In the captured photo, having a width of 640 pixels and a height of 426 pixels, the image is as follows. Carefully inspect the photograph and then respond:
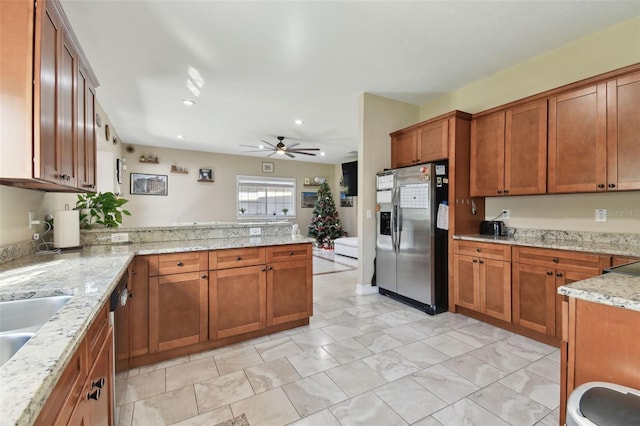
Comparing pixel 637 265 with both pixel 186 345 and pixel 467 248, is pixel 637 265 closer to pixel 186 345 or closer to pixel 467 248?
pixel 467 248

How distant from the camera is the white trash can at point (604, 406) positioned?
840 mm

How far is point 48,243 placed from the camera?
2.29 meters

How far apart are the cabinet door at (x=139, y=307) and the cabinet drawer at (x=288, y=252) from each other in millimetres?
965

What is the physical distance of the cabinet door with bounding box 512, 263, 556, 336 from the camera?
2.51 metres

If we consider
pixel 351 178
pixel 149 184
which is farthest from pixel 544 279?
pixel 149 184

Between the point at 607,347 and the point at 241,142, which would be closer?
the point at 607,347

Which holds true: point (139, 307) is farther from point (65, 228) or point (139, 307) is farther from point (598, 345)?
point (598, 345)

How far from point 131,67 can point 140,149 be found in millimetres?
4150

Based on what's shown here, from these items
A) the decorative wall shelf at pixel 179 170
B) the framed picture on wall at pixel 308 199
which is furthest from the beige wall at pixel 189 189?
the framed picture on wall at pixel 308 199

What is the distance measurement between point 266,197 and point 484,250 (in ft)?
20.5

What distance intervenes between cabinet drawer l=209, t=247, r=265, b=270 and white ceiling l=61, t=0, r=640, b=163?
1892mm

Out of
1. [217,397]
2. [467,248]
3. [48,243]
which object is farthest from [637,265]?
[48,243]

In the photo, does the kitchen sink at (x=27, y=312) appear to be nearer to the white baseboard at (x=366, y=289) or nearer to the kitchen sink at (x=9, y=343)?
the kitchen sink at (x=9, y=343)

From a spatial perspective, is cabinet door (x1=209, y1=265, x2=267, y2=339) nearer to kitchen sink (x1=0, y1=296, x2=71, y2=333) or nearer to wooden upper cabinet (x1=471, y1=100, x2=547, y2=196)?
kitchen sink (x1=0, y1=296, x2=71, y2=333)
